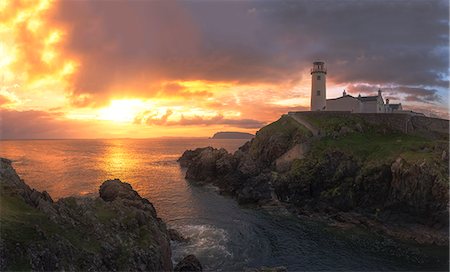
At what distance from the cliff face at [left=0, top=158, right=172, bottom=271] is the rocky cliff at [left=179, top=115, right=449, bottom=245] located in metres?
29.9

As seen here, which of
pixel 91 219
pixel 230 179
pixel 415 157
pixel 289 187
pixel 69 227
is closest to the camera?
pixel 69 227

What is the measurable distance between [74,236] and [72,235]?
0.15 m

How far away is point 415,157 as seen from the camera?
5022cm

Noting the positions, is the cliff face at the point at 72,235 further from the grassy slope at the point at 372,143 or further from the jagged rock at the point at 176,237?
the grassy slope at the point at 372,143

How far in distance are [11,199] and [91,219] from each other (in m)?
5.63

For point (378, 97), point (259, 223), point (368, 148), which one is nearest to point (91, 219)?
point (259, 223)

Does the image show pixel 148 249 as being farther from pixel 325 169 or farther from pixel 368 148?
pixel 368 148

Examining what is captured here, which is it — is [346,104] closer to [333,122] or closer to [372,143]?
[333,122]

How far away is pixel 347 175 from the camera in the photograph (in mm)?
55281

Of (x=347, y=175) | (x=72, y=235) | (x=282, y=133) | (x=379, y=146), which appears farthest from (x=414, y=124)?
(x=72, y=235)

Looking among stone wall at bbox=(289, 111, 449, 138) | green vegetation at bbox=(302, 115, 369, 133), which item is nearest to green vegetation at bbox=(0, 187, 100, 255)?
green vegetation at bbox=(302, 115, 369, 133)

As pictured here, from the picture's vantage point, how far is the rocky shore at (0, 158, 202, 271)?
1903cm

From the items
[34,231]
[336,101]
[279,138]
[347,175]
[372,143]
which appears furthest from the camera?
[336,101]

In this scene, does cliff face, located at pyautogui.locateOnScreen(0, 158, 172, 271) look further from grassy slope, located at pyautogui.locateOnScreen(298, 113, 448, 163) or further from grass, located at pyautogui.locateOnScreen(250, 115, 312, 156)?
grass, located at pyautogui.locateOnScreen(250, 115, 312, 156)
